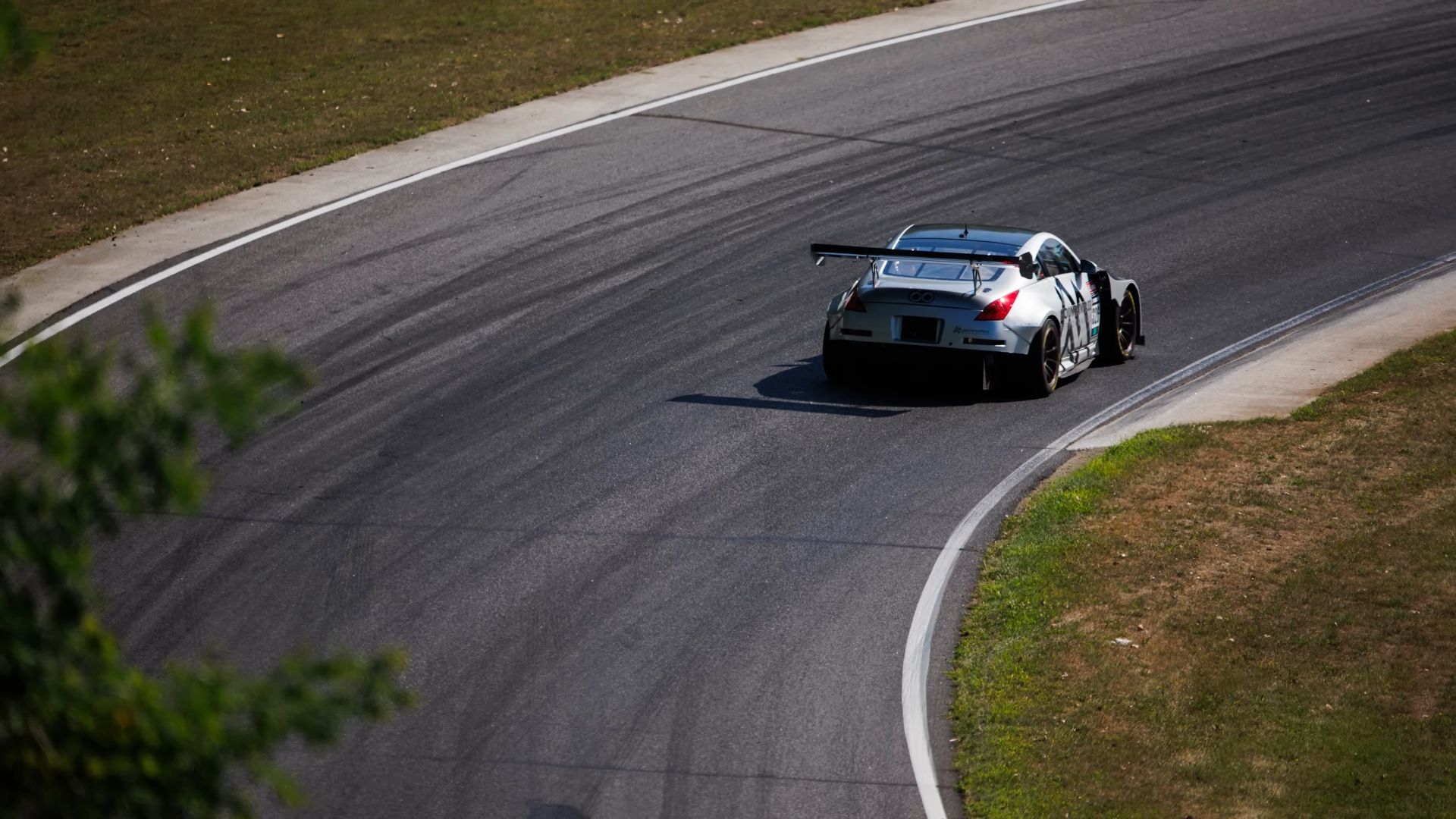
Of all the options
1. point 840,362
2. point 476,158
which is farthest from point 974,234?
point 476,158

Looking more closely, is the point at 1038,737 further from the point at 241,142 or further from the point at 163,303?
the point at 241,142

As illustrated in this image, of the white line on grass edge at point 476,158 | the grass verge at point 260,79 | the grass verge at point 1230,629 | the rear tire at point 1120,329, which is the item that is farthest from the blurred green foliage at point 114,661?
the grass verge at point 260,79

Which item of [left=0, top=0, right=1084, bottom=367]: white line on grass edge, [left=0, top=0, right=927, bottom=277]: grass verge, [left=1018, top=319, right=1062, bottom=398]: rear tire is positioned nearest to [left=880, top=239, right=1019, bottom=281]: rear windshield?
[left=1018, top=319, right=1062, bottom=398]: rear tire

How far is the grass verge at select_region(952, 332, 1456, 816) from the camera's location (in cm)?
939

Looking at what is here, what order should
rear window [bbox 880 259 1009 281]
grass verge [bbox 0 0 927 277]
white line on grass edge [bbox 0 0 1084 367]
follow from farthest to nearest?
1. grass verge [bbox 0 0 927 277]
2. white line on grass edge [bbox 0 0 1084 367]
3. rear window [bbox 880 259 1009 281]

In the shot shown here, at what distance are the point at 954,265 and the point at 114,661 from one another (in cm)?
1292

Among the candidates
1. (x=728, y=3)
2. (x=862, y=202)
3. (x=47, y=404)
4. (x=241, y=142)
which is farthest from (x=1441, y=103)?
(x=47, y=404)

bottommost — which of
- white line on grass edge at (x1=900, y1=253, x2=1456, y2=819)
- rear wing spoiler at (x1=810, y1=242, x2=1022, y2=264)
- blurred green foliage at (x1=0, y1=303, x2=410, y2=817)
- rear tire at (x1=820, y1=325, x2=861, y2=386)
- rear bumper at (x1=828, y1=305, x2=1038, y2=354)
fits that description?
white line on grass edge at (x1=900, y1=253, x2=1456, y2=819)

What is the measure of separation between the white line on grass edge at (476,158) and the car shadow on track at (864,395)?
275 inches

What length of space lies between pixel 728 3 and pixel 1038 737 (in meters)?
23.3

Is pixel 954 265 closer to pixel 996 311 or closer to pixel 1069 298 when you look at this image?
pixel 996 311

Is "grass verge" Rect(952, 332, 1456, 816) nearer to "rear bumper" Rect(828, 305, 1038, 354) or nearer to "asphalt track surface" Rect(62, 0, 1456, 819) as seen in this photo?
"asphalt track surface" Rect(62, 0, 1456, 819)

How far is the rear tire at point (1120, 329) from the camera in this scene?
17141 mm

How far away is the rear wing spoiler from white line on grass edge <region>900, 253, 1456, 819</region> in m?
1.83
